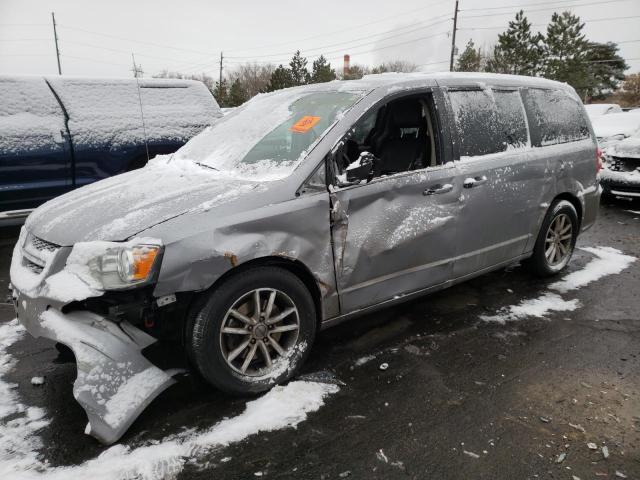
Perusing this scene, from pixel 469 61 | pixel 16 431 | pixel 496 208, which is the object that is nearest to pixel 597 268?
pixel 496 208

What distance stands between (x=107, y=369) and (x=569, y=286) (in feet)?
13.3

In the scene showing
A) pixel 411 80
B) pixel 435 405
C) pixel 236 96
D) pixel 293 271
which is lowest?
pixel 435 405

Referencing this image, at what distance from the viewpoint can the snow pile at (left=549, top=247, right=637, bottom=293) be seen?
4.49 m

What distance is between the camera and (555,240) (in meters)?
4.51

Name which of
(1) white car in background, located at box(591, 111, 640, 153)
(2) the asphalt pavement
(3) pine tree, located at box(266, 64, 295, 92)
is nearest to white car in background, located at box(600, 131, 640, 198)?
(1) white car in background, located at box(591, 111, 640, 153)

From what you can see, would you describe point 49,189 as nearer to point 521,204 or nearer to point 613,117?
point 521,204

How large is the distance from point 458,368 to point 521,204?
163 cm

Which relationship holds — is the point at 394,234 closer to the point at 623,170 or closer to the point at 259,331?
the point at 259,331

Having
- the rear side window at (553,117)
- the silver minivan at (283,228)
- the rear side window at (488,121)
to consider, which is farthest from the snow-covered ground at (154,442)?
the rear side window at (553,117)

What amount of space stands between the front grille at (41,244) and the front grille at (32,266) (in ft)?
0.30

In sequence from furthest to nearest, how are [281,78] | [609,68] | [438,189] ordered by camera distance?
[609,68] < [281,78] < [438,189]

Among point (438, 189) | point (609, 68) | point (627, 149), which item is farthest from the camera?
point (609, 68)

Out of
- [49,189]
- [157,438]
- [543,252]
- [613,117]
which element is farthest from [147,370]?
[613,117]

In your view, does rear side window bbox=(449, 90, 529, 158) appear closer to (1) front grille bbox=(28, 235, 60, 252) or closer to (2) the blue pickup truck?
(1) front grille bbox=(28, 235, 60, 252)
